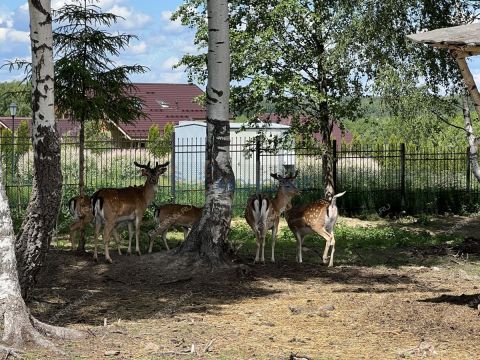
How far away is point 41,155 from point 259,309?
3260 mm

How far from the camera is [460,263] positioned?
49.2ft

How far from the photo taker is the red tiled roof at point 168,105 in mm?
46594

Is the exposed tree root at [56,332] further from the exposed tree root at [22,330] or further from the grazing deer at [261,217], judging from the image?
the grazing deer at [261,217]

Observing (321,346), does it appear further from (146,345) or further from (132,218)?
(132,218)

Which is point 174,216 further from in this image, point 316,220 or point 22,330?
point 22,330

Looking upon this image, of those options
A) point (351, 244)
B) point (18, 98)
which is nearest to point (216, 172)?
point (351, 244)

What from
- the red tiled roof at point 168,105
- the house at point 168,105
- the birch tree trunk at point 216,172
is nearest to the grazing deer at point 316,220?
the birch tree trunk at point 216,172

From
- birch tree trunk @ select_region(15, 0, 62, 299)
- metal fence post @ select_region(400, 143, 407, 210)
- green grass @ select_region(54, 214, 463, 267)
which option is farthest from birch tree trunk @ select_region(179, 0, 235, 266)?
metal fence post @ select_region(400, 143, 407, 210)

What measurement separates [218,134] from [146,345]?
5691 mm

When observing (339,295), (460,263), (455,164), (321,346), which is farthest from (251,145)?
(321,346)

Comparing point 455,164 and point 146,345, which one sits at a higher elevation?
point 455,164

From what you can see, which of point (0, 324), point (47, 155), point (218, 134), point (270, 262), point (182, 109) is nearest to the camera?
point (0, 324)

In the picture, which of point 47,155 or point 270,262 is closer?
point 47,155

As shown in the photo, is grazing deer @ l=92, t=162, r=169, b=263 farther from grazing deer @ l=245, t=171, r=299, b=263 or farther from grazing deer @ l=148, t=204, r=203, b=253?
grazing deer @ l=245, t=171, r=299, b=263
